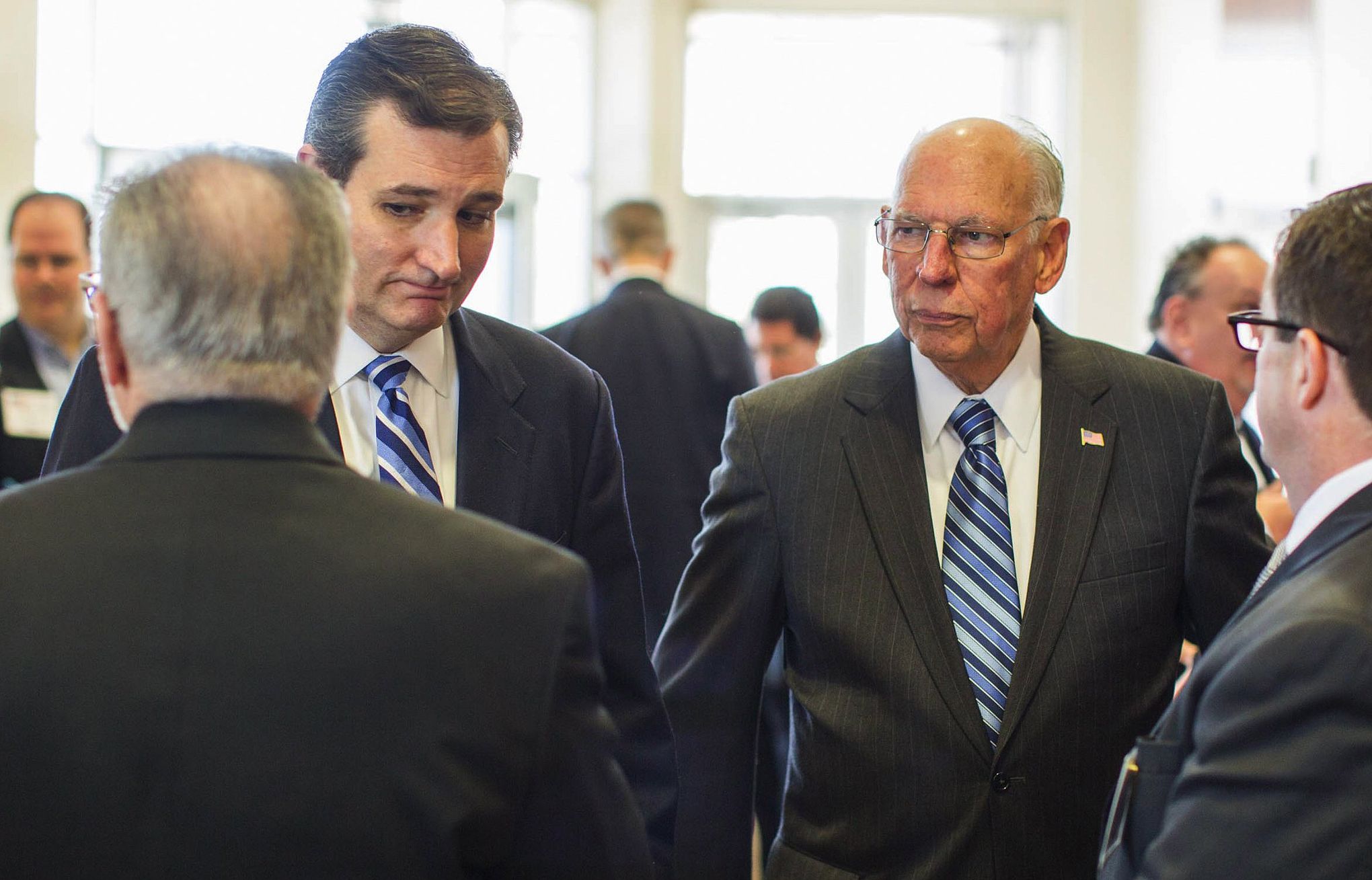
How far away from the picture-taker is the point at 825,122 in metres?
9.39

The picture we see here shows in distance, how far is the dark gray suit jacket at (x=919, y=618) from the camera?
6.44ft

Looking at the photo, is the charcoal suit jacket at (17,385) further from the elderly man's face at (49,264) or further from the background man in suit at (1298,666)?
the background man in suit at (1298,666)

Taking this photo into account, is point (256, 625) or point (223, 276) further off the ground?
point (223, 276)

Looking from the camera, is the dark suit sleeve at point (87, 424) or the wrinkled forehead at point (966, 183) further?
the wrinkled forehead at point (966, 183)

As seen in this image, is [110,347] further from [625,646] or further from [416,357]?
[625,646]

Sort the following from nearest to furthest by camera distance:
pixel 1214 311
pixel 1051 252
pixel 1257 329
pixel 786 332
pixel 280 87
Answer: pixel 1257 329 < pixel 1051 252 < pixel 1214 311 < pixel 786 332 < pixel 280 87

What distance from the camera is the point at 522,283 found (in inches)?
345

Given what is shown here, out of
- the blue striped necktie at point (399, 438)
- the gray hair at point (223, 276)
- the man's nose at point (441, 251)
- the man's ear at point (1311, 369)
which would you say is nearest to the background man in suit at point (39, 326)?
the blue striped necktie at point (399, 438)

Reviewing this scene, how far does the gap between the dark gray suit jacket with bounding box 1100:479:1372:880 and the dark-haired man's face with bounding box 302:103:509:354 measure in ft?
3.39

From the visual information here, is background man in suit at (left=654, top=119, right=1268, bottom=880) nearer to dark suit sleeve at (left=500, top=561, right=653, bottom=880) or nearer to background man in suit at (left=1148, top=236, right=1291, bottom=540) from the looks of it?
dark suit sleeve at (left=500, top=561, right=653, bottom=880)

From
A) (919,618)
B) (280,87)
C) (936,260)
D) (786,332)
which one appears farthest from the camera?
(280,87)

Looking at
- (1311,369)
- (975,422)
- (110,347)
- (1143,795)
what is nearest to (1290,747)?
(1143,795)

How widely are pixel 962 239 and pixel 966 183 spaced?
0.09 meters

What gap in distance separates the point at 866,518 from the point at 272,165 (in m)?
1.14
